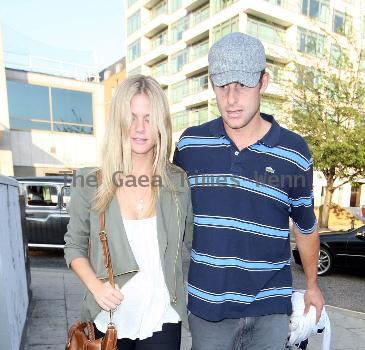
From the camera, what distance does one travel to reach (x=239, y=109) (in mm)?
1664

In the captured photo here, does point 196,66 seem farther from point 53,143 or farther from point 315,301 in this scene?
point 315,301

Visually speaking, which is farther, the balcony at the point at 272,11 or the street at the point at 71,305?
the balcony at the point at 272,11

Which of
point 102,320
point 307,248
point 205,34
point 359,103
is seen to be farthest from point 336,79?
point 205,34

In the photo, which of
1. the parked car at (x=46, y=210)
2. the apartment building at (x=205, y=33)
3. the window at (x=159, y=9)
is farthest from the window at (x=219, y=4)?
the parked car at (x=46, y=210)

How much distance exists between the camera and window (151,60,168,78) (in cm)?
3453

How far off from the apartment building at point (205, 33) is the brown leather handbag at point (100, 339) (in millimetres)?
15769

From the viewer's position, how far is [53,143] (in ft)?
64.7

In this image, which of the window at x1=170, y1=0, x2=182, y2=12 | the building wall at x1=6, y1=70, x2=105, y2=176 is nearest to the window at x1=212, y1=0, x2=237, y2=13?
the window at x1=170, y1=0, x2=182, y2=12

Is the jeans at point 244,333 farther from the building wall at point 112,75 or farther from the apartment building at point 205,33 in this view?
the building wall at point 112,75

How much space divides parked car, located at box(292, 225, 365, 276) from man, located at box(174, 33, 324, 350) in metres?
5.78

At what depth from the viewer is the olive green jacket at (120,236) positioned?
1.53 metres

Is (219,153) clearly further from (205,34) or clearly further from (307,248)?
(205,34)

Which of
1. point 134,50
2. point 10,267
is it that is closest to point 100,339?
point 10,267

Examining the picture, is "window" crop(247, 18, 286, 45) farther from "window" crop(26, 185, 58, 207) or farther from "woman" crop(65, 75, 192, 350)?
"woman" crop(65, 75, 192, 350)
